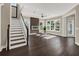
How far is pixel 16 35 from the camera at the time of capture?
168 inches

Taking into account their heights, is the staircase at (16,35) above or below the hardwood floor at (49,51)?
above

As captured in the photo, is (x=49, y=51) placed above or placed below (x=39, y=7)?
below

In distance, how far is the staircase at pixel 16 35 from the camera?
12.6 ft

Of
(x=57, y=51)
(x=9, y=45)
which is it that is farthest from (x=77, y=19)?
(x=9, y=45)

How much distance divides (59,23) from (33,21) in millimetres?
1024

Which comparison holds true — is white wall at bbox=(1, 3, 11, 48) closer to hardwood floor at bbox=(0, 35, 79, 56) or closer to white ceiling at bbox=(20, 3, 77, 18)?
hardwood floor at bbox=(0, 35, 79, 56)

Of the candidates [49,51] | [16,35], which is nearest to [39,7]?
[49,51]

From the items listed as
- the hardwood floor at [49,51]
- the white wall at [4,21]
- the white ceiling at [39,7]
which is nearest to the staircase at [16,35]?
the white wall at [4,21]

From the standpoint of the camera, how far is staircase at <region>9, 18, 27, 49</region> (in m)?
3.83

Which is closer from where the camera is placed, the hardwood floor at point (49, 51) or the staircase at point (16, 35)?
the hardwood floor at point (49, 51)

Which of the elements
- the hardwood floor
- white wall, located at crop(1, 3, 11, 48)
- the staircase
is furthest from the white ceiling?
the hardwood floor

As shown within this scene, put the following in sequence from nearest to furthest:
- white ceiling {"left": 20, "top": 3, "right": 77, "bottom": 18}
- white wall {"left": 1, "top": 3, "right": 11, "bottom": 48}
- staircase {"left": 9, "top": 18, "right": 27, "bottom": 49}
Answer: white ceiling {"left": 20, "top": 3, "right": 77, "bottom": 18}
white wall {"left": 1, "top": 3, "right": 11, "bottom": 48}
staircase {"left": 9, "top": 18, "right": 27, "bottom": 49}

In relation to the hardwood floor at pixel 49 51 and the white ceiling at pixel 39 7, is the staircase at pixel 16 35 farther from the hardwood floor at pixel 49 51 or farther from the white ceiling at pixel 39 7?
the white ceiling at pixel 39 7

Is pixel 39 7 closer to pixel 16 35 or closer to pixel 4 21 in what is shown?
pixel 4 21
